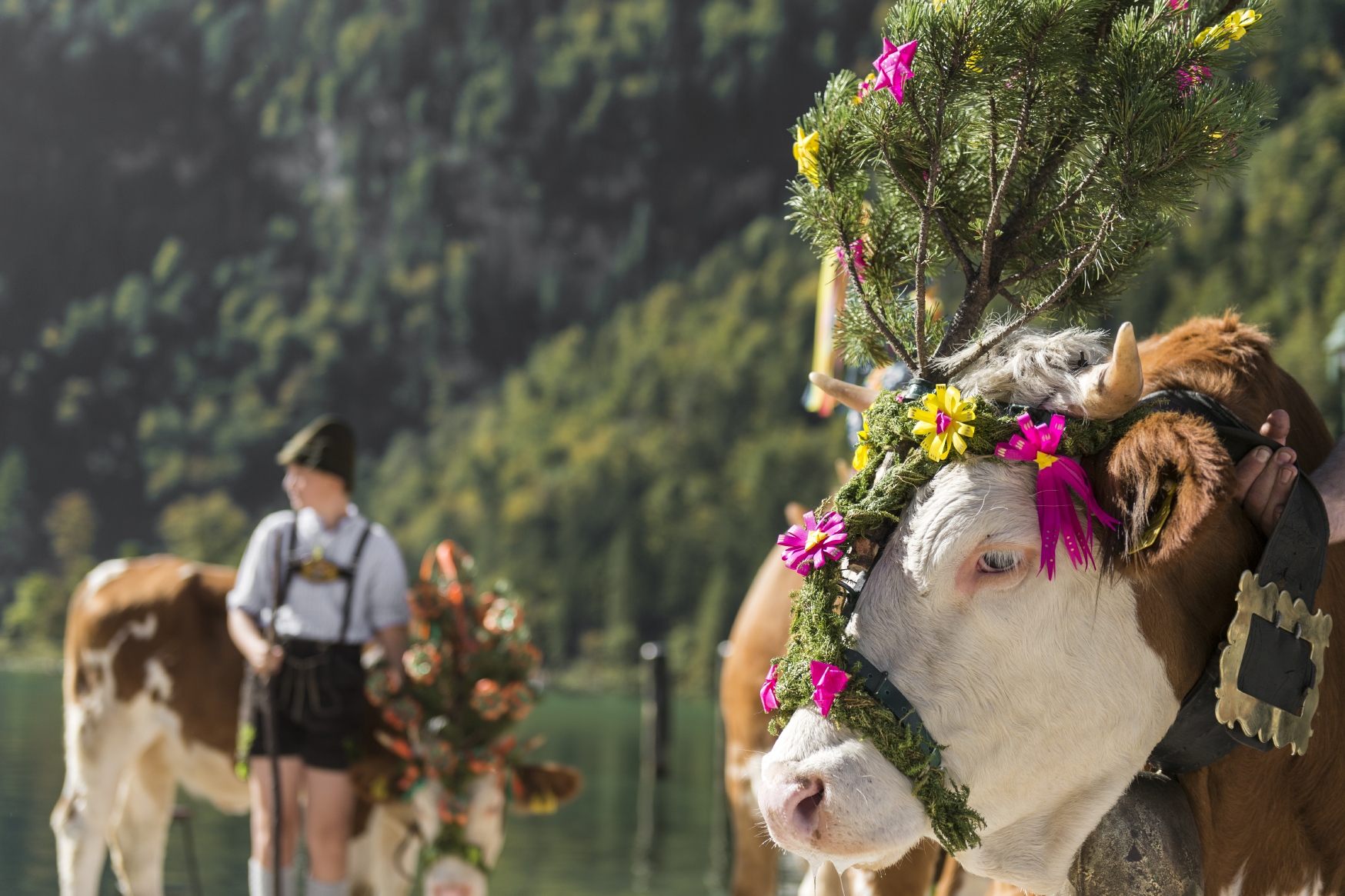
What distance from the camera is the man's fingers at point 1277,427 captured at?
6.97 feet

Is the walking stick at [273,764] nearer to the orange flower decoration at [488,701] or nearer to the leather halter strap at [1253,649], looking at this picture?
the orange flower decoration at [488,701]

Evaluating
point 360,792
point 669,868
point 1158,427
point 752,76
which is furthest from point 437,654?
point 752,76

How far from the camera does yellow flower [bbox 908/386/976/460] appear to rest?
2021 millimetres

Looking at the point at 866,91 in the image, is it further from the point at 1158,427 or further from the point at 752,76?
the point at 752,76

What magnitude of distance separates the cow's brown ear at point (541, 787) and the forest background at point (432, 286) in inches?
2060

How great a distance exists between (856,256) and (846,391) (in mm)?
315

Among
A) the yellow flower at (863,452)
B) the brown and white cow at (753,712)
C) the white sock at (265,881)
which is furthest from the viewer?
the white sock at (265,881)

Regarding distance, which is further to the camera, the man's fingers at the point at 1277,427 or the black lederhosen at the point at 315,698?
the black lederhosen at the point at 315,698

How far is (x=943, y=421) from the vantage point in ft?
6.70

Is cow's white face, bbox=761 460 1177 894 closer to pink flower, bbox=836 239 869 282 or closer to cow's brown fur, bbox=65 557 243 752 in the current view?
pink flower, bbox=836 239 869 282

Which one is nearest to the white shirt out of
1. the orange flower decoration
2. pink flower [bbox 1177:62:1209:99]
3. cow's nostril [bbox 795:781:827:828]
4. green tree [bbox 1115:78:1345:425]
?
the orange flower decoration

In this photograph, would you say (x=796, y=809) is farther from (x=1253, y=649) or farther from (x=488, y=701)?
(x=488, y=701)

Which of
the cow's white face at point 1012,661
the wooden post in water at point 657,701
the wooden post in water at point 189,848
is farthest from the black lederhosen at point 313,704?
the wooden post in water at point 657,701

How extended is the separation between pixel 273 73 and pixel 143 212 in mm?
16545
